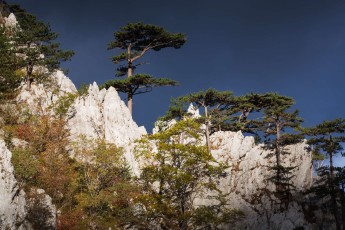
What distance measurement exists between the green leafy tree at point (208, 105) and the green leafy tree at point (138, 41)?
6.63m

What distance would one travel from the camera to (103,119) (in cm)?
4534

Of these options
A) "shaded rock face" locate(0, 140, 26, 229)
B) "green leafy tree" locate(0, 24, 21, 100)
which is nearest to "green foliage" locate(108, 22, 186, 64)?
"green leafy tree" locate(0, 24, 21, 100)

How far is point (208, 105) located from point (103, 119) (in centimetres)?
1395

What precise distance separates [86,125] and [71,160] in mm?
6731

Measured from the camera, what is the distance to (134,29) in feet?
159

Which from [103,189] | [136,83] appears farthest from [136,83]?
[103,189]

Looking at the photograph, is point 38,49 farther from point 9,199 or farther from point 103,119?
point 9,199

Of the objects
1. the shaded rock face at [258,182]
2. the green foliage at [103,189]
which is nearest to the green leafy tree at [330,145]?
the shaded rock face at [258,182]

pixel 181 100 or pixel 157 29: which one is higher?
pixel 157 29

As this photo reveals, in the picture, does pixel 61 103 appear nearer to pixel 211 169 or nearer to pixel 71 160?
pixel 71 160

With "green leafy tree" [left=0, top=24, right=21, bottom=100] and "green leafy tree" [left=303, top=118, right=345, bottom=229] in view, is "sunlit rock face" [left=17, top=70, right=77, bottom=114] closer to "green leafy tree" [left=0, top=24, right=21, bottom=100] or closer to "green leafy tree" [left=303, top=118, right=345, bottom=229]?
"green leafy tree" [left=0, top=24, right=21, bottom=100]

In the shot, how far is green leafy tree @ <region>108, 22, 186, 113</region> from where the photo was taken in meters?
48.8

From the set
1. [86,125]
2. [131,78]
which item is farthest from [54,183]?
[131,78]

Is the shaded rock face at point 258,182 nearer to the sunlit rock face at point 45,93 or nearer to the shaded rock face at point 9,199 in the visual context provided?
the shaded rock face at point 9,199
